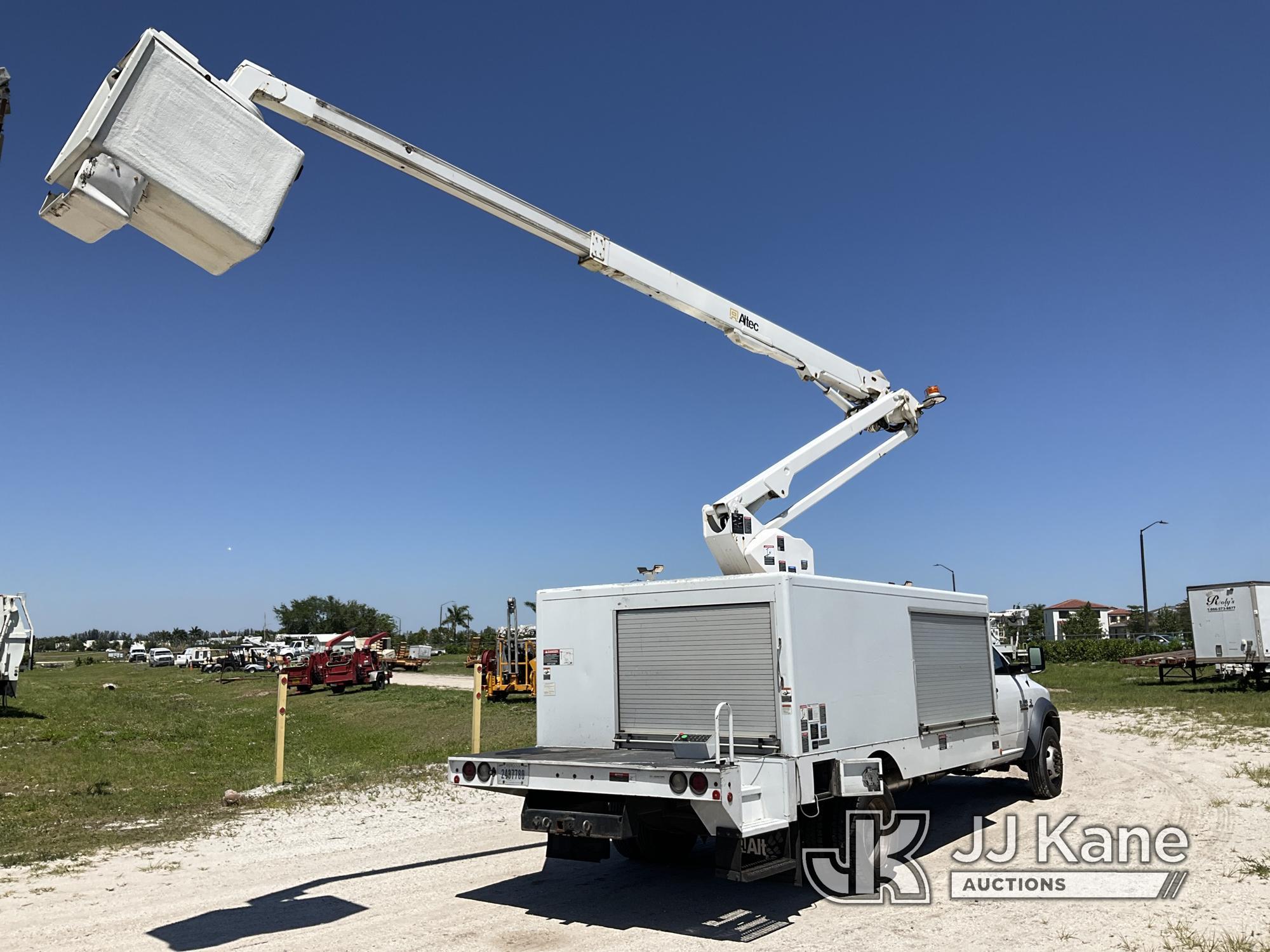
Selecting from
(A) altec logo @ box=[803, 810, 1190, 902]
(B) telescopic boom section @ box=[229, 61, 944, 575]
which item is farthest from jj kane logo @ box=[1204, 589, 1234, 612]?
(A) altec logo @ box=[803, 810, 1190, 902]

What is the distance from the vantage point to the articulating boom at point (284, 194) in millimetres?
5625

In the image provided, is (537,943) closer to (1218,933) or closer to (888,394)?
(1218,933)

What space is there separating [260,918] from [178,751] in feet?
42.8

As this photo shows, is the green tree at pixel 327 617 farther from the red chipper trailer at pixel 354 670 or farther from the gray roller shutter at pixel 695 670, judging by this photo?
the gray roller shutter at pixel 695 670

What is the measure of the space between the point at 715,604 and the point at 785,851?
1825mm

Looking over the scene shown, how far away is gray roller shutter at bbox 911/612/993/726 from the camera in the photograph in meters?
8.47

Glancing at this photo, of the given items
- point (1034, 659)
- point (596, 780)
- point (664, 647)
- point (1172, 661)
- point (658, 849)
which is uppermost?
point (664, 647)

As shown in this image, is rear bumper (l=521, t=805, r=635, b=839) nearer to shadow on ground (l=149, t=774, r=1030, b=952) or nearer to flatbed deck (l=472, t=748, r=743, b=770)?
flatbed deck (l=472, t=748, r=743, b=770)

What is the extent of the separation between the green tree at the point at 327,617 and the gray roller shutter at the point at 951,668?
96120 mm

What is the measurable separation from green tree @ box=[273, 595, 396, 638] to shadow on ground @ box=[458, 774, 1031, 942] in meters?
96.2

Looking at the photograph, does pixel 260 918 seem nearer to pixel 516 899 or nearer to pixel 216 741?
pixel 516 899

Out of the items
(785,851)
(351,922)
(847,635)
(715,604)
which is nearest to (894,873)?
(785,851)

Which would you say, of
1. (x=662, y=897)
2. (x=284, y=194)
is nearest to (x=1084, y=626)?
(x=662, y=897)

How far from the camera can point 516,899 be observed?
744 cm
